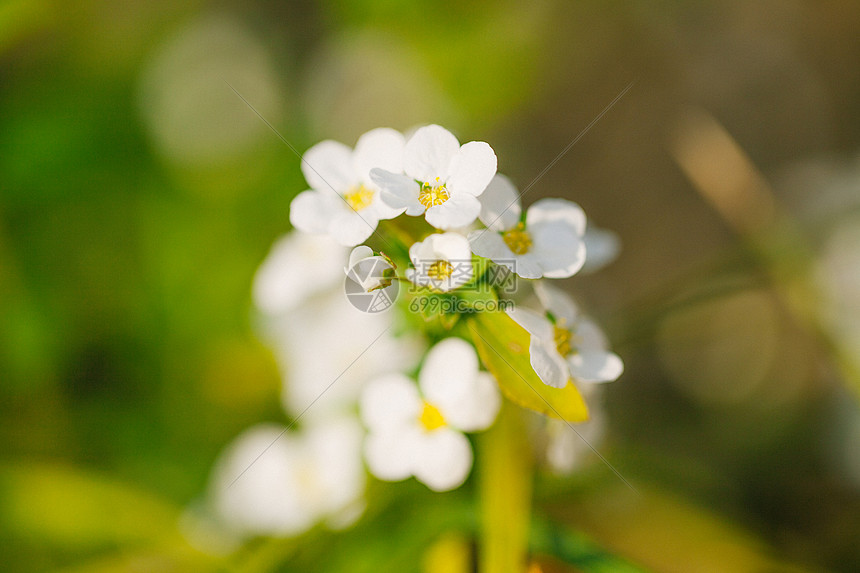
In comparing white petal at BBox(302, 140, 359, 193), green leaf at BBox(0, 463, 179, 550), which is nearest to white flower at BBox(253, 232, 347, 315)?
white petal at BBox(302, 140, 359, 193)

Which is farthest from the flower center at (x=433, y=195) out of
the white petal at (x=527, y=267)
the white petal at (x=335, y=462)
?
the white petal at (x=335, y=462)

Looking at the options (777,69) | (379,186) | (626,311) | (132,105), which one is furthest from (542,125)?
(379,186)

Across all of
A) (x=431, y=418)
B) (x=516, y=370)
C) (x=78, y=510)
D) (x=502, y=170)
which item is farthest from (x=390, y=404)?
(x=502, y=170)

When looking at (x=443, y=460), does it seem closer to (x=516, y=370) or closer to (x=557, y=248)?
(x=516, y=370)

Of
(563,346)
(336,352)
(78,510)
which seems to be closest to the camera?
(563,346)

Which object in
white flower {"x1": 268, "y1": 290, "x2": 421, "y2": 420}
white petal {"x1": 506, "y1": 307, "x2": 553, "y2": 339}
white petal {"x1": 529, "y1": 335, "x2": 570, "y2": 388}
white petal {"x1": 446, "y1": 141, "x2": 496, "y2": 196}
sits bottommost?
white petal {"x1": 529, "y1": 335, "x2": 570, "y2": 388}

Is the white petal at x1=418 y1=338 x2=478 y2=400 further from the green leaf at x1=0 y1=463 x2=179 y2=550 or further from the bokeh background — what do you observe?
the green leaf at x1=0 y1=463 x2=179 y2=550
